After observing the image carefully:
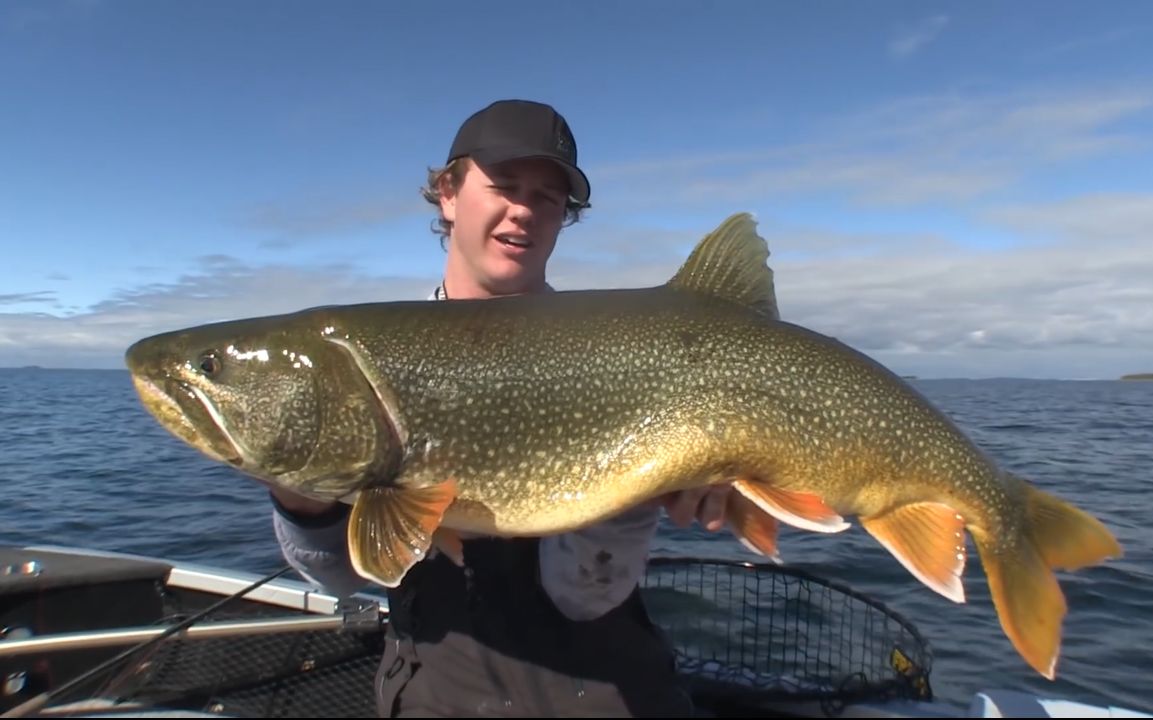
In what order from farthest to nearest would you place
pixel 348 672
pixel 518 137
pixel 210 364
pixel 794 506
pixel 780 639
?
pixel 780 639, pixel 348 672, pixel 518 137, pixel 210 364, pixel 794 506

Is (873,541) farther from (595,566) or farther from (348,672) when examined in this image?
(595,566)

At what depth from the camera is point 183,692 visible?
451 cm

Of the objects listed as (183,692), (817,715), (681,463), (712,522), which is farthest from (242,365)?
(817,715)

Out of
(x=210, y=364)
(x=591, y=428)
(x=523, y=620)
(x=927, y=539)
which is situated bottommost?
(x=523, y=620)

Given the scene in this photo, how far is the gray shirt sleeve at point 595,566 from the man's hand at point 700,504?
0.10m

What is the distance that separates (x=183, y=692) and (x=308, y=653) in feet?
2.46

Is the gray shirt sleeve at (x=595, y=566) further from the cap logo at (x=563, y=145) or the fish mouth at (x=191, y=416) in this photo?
the cap logo at (x=563, y=145)

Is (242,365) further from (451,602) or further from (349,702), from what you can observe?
(349,702)

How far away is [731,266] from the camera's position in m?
3.29

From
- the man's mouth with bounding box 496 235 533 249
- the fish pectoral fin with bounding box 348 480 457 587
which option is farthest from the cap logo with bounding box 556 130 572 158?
the fish pectoral fin with bounding box 348 480 457 587

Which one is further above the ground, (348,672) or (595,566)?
(595,566)

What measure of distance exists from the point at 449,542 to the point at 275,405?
2.93 ft

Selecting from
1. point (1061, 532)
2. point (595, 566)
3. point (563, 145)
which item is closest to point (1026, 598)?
point (1061, 532)

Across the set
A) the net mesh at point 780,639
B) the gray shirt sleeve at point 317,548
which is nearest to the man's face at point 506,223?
the gray shirt sleeve at point 317,548
